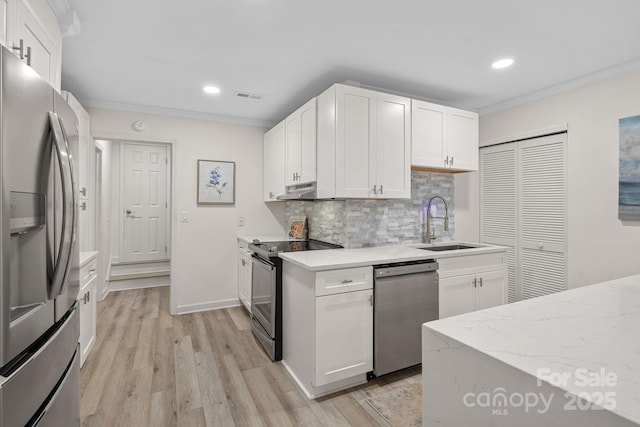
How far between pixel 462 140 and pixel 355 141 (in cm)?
134

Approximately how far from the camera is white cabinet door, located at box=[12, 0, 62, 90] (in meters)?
1.47

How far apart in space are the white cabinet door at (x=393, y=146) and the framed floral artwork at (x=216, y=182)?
210 cm

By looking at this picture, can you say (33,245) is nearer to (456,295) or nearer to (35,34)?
(35,34)

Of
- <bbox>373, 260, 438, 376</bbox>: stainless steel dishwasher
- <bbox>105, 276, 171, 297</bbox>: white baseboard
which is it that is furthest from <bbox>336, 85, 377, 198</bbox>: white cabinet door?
<bbox>105, 276, 171, 297</bbox>: white baseboard

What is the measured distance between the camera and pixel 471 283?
2.76m

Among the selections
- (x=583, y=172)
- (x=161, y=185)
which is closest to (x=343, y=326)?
(x=583, y=172)

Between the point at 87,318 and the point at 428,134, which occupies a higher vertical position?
the point at 428,134

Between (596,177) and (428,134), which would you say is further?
(428,134)

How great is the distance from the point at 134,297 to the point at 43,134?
4123 mm

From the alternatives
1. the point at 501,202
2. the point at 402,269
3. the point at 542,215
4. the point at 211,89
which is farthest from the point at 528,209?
the point at 211,89

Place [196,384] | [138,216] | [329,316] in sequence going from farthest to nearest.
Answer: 1. [138,216]
2. [196,384]
3. [329,316]

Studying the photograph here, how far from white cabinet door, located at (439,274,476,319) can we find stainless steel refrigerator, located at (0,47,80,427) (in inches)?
96.1

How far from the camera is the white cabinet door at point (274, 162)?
353cm

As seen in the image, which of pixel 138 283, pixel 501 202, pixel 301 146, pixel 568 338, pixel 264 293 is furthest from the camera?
pixel 138 283
